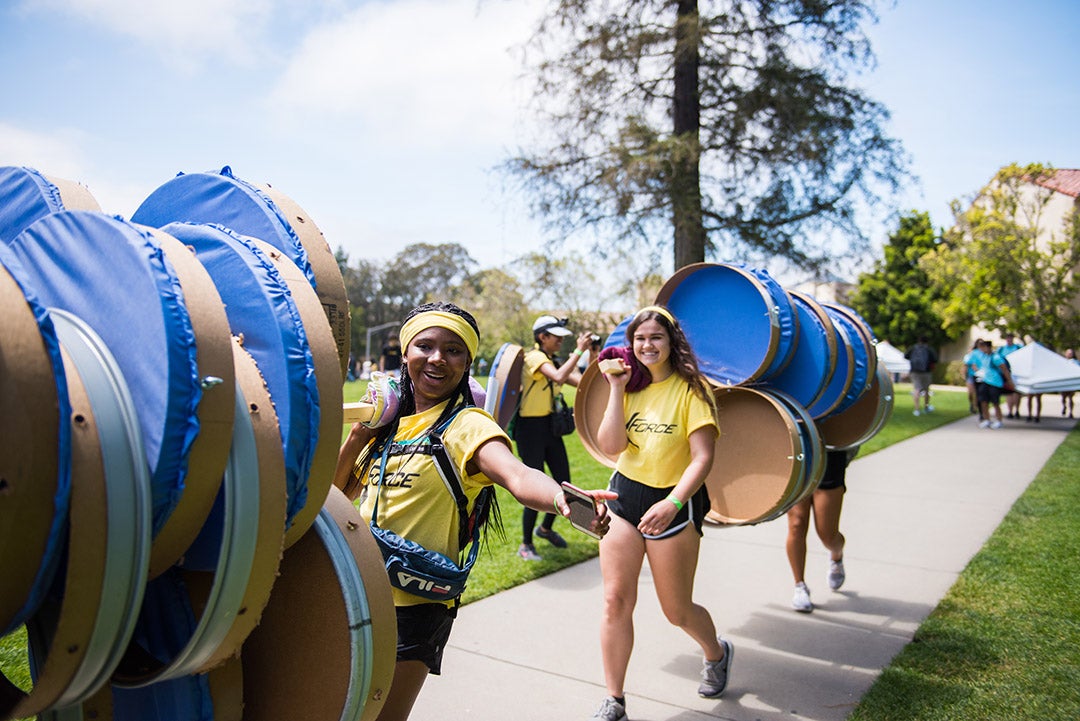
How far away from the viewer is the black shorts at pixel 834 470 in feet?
17.7

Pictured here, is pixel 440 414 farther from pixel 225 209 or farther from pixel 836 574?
pixel 836 574

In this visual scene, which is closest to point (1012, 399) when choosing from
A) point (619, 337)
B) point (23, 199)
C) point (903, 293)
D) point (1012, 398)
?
point (1012, 398)

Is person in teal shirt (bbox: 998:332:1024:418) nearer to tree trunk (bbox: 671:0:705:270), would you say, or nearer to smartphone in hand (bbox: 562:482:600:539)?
tree trunk (bbox: 671:0:705:270)

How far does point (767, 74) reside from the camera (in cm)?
1653

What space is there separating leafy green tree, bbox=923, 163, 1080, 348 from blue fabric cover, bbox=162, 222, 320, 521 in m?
27.7

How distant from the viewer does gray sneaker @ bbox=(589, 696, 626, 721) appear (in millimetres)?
3664

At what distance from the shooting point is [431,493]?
2.51m

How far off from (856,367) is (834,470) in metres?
0.78

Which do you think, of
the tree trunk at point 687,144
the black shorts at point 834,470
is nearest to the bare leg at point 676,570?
the black shorts at point 834,470

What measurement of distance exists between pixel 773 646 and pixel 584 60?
13.9 meters

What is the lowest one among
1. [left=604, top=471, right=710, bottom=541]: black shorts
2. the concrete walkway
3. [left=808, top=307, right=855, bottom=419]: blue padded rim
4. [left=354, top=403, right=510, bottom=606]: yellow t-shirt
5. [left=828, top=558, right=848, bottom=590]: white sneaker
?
the concrete walkway

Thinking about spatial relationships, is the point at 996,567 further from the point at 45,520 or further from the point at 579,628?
the point at 45,520

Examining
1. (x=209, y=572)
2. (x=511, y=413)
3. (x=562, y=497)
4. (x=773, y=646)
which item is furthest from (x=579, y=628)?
(x=209, y=572)

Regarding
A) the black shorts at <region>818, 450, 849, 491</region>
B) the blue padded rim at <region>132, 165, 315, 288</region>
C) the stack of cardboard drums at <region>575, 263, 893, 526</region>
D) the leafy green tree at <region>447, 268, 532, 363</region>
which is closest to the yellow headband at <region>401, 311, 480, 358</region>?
the blue padded rim at <region>132, 165, 315, 288</region>
